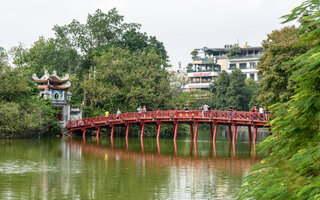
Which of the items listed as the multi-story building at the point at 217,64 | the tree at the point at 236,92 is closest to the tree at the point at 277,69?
the tree at the point at 236,92

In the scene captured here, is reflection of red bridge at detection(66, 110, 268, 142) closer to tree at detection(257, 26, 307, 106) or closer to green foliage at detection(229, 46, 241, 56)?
tree at detection(257, 26, 307, 106)

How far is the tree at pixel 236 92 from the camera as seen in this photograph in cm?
7981

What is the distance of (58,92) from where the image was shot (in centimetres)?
5919

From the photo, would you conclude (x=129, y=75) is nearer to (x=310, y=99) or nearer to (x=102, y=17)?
(x=102, y=17)

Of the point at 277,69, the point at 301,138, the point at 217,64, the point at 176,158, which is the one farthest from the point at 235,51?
the point at 301,138

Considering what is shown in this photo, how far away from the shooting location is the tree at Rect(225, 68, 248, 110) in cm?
7981

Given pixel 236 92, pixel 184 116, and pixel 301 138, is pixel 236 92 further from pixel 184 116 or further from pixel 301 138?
pixel 301 138

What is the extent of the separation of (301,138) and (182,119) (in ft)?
133

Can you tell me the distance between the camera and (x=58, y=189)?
2341 centimetres

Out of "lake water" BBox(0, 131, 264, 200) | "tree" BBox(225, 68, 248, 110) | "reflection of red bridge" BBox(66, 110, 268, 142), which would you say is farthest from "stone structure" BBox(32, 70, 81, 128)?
"tree" BBox(225, 68, 248, 110)

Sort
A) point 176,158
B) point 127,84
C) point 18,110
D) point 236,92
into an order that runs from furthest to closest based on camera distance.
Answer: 1. point 236,92
2. point 127,84
3. point 18,110
4. point 176,158

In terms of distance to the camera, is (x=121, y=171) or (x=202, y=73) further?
(x=202, y=73)

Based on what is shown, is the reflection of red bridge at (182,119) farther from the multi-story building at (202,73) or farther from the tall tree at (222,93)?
the multi-story building at (202,73)

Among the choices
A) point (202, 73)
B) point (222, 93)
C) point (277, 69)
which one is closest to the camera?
point (277, 69)
